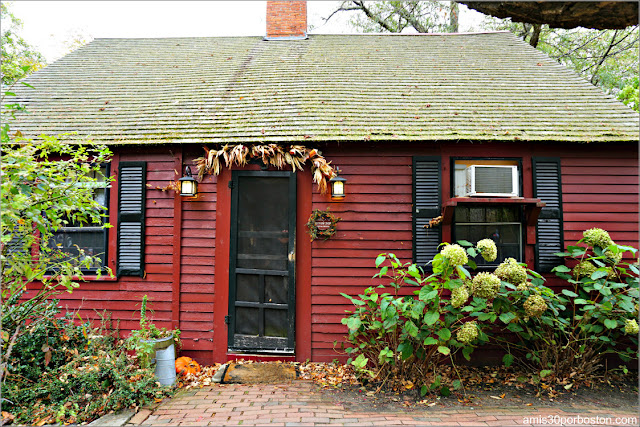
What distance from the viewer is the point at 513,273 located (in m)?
4.05

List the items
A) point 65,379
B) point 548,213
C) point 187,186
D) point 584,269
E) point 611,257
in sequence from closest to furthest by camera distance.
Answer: point 65,379 → point 611,257 → point 584,269 → point 187,186 → point 548,213

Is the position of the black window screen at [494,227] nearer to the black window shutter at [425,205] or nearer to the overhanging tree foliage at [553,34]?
the black window shutter at [425,205]

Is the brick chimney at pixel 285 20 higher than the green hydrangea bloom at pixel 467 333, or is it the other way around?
the brick chimney at pixel 285 20

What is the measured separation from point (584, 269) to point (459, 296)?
191cm

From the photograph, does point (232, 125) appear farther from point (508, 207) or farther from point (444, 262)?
point (508, 207)

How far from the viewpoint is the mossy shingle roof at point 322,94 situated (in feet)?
16.3

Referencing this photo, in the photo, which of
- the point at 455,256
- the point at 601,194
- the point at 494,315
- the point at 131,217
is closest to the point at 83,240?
the point at 131,217

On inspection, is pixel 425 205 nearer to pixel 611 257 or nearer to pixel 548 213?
pixel 548 213

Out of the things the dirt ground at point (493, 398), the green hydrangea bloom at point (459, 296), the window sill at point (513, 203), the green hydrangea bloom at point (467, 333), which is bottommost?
the dirt ground at point (493, 398)

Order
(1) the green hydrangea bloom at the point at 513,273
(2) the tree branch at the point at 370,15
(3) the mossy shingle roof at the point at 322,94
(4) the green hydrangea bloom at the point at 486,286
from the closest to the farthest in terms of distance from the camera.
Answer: (4) the green hydrangea bloom at the point at 486,286 < (1) the green hydrangea bloom at the point at 513,273 < (3) the mossy shingle roof at the point at 322,94 < (2) the tree branch at the point at 370,15

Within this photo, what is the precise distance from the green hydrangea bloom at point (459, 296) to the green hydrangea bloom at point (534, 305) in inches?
31.1

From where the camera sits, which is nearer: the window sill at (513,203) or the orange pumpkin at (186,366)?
the window sill at (513,203)

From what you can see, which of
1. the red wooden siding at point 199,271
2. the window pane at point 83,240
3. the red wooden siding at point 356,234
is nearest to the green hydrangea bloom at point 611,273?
the red wooden siding at point 356,234

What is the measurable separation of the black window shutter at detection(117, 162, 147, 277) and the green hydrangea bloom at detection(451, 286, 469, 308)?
415 cm
